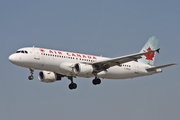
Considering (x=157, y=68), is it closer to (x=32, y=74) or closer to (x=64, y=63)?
(x=64, y=63)

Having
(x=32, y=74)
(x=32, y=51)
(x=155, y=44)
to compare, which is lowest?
(x=32, y=74)

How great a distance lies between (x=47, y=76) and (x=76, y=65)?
6.38m

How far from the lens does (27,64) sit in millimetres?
43375

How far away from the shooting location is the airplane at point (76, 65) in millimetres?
43656

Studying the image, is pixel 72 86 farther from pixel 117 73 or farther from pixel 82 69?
pixel 117 73

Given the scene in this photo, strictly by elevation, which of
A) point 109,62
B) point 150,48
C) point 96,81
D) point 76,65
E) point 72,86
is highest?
Result: point 150,48

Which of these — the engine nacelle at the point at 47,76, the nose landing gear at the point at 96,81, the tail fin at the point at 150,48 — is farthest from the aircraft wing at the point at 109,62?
the tail fin at the point at 150,48

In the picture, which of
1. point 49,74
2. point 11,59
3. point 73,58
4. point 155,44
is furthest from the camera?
point 155,44

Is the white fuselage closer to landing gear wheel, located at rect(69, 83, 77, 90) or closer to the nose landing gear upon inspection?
the nose landing gear

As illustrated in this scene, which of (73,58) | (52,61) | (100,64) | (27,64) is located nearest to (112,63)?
(100,64)

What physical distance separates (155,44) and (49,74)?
1922cm

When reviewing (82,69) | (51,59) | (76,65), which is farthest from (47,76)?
(82,69)

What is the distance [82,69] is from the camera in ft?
147

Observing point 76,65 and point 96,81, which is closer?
point 76,65
